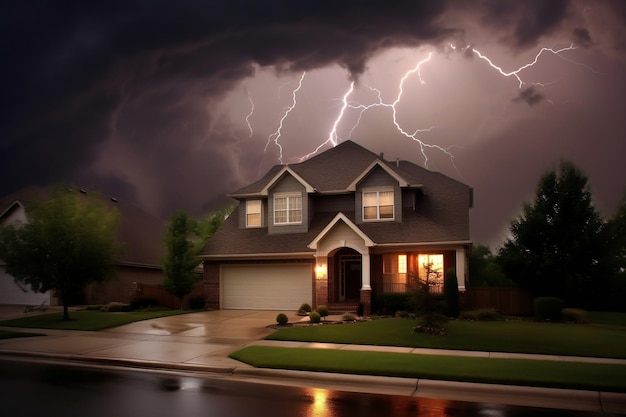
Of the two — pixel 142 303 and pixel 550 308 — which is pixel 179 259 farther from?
pixel 550 308

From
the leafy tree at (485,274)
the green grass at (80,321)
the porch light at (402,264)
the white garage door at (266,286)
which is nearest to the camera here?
the green grass at (80,321)

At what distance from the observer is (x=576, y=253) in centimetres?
2705

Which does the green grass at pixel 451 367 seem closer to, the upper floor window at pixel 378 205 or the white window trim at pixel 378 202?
the white window trim at pixel 378 202

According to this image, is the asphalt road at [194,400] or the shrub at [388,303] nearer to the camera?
the asphalt road at [194,400]

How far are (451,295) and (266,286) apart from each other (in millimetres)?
10733

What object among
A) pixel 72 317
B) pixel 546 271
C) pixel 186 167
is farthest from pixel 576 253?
pixel 186 167

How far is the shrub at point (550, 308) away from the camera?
2433 centimetres

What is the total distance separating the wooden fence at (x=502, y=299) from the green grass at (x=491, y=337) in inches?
190

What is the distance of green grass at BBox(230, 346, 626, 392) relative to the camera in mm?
11805

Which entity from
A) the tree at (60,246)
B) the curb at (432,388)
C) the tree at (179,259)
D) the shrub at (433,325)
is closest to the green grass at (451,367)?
the curb at (432,388)

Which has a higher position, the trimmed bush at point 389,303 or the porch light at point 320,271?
the porch light at point 320,271

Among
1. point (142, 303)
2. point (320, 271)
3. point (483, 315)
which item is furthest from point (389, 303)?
point (142, 303)

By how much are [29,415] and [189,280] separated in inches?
858

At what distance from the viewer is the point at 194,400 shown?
1023 centimetres
